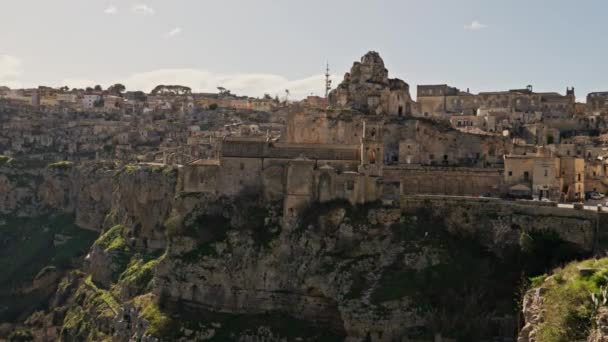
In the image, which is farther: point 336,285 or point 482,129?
point 482,129

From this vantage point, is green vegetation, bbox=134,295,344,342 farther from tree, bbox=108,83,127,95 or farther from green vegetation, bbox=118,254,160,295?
tree, bbox=108,83,127,95

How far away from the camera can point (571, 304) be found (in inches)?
1302

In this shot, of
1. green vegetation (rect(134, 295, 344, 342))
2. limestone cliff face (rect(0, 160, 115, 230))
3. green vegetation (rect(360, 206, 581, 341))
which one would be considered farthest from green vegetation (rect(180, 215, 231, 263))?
limestone cliff face (rect(0, 160, 115, 230))

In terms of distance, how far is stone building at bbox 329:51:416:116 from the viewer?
62812 millimetres

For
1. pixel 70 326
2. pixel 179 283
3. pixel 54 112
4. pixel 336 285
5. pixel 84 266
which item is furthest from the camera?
pixel 54 112

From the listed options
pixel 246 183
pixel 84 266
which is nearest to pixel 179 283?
pixel 246 183

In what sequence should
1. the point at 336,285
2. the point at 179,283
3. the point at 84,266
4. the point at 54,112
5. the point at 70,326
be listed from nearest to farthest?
the point at 336,285, the point at 179,283, the point at 70,326, the point at 84,266, the point at 54,112

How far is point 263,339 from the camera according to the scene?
47.9m

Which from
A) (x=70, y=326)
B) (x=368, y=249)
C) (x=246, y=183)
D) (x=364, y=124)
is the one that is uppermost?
(x=364, y=124)

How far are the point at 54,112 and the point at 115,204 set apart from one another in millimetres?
48755

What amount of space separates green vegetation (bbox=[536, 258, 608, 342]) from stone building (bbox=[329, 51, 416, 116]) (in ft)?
93.9

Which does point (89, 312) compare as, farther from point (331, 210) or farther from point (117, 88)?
point (117, 88)

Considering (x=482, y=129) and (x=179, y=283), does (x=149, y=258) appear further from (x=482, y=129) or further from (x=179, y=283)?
(x=482, y=129)

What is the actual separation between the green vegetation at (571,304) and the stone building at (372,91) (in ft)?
93.9
